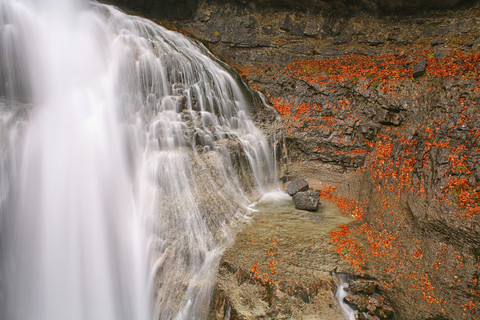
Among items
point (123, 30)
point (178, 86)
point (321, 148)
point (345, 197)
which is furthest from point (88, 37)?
point (345, 197)

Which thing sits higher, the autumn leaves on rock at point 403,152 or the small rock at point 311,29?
the small rock at point 311,29

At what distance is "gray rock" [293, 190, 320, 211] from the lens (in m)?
7.02

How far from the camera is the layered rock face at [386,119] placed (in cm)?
499

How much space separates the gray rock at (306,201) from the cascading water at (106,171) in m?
1.41

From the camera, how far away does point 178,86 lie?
789 cm

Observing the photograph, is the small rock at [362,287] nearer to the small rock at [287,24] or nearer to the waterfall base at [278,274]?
the waterfall base at [278,274]

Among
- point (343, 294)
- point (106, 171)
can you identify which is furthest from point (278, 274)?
point (106, 171)

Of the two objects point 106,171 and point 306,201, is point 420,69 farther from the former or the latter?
point 106,171

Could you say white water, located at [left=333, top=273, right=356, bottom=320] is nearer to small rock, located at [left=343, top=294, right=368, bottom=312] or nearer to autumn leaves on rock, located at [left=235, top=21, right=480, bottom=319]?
small rock, located at [left=343, top=294, right=368, bottom=312]

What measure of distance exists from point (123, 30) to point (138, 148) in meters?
4.16

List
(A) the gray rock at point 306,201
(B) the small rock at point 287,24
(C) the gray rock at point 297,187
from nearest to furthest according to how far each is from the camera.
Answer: (A) the gray rock at point 306,201, (C) the gray rock at point 297,187, (B) the small rock at point 287,24

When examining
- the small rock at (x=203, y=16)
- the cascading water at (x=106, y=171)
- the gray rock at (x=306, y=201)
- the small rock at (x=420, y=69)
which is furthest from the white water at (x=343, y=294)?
the small rock at (x=203, y=16)

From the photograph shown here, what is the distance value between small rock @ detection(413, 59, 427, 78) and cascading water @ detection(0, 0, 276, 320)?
19.1ft

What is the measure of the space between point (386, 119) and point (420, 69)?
75.5 inches
